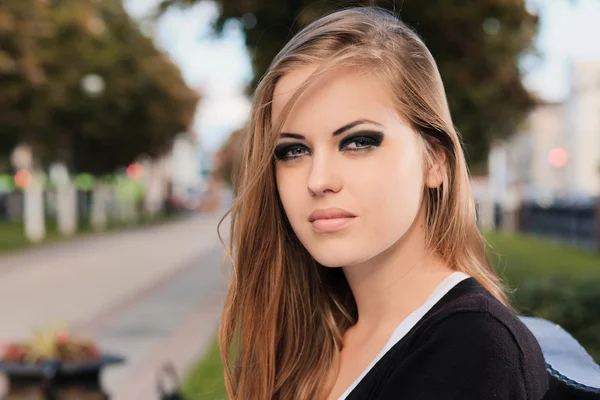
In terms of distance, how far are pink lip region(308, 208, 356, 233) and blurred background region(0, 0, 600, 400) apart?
0.59m

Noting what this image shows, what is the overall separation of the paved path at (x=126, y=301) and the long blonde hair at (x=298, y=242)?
3421 mm

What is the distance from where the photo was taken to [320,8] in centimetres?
730

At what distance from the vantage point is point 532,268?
15555mm

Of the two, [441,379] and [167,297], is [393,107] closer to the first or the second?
[441,379]

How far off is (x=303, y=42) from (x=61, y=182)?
114 feet

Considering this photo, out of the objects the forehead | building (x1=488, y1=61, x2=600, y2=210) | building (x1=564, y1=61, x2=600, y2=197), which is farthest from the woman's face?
building (x1=564, y1=61, x2=600, y2=197)

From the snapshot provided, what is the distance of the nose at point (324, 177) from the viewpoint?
1555 mm

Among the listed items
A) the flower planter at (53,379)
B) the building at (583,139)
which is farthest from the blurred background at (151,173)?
the building at (583,139)

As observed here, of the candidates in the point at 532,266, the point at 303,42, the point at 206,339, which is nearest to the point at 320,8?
the point at 206,339

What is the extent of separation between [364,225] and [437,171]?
21 cm

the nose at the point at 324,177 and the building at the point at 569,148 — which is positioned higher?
the nose at the point at 324,177

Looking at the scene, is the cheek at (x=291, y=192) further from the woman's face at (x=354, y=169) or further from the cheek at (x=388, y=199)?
the cheek at (x=388, y=199)

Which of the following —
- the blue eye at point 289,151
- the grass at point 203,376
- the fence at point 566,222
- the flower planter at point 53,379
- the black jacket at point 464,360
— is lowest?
the fence at point 566,222

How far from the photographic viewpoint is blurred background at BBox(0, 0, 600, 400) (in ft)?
24.8
